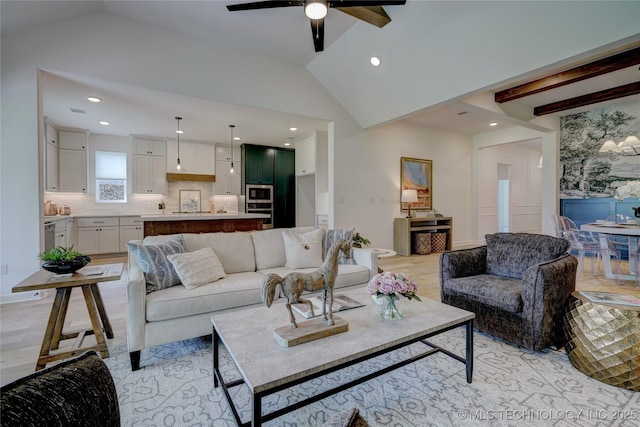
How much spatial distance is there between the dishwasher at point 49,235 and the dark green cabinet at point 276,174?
3.87 metres

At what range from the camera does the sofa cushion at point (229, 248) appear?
2750mm

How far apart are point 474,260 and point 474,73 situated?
241 centimetres

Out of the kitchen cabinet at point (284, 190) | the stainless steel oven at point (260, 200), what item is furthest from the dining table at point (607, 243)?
the stainless steel oven at point (260, 200)

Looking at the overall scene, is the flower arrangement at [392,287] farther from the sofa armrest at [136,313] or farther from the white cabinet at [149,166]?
the white cabinet at [149,166]

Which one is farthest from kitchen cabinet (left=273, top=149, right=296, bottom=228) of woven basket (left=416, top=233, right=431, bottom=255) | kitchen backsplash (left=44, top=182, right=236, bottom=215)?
woven basket (left=416, top=233, right=431, bottom=255)

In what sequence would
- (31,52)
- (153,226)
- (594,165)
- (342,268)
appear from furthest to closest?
(594,165)
(153,226)
(31,52)
(342,268)

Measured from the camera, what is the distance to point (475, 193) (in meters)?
7.52

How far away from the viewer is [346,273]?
2.87 meters

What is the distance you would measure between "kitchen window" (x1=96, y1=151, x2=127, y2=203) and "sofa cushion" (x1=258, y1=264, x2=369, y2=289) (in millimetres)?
5781

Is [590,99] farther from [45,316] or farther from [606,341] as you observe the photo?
[45,316]

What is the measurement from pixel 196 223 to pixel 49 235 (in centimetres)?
224

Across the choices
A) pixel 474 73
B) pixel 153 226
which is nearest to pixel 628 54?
pixel 474 73

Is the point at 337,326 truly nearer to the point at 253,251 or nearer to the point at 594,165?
the point at 253,251

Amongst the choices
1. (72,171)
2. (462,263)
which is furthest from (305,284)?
(72,171)
